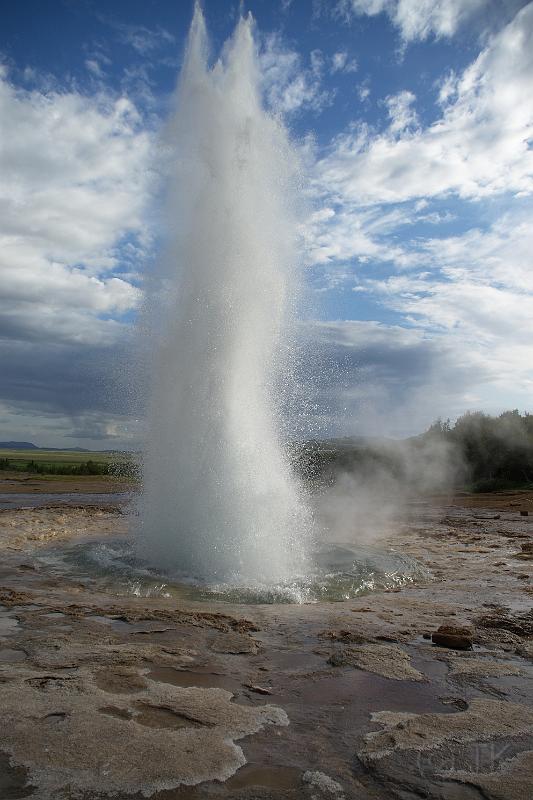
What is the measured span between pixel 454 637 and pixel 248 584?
323 cm

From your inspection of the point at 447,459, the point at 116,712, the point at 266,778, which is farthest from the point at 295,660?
the point at 447,459

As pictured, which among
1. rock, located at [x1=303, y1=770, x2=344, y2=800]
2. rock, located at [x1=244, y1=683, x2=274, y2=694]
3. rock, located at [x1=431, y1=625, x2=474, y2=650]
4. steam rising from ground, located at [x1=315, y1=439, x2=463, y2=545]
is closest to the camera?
rock, located at [x1=303, y1=770, x2=344, y2=800]

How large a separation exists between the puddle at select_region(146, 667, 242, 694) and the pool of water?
268 cm

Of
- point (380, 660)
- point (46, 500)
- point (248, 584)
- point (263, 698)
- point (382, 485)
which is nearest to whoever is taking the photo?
point (263, 698)

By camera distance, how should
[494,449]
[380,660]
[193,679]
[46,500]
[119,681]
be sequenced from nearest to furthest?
[119,681] → [193,679] → [380,660] → [46,500] → [494,449]

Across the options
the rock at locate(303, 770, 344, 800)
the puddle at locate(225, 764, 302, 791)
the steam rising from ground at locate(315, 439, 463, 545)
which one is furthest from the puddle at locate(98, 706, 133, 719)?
the steam rising from ground at locate(315, 439, 463, 545)

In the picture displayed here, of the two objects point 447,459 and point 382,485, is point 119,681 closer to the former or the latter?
point 382,485

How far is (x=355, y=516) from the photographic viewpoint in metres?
20.0

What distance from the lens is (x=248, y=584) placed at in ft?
25.2

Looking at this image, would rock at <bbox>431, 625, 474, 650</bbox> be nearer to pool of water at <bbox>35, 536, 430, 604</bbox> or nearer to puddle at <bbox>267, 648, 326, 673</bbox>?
puddle at <bbox>267, 648, 326, 673</bbox>

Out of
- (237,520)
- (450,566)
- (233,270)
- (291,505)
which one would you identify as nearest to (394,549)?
(450,566)

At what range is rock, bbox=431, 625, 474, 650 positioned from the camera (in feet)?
16.8

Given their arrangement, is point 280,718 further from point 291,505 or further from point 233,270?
point 233,270

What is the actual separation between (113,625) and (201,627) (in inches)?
33.7
